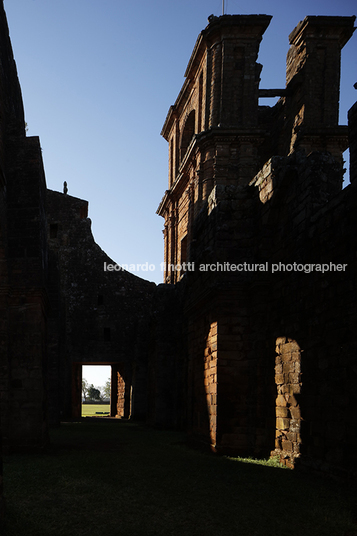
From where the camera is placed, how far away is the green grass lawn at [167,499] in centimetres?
418

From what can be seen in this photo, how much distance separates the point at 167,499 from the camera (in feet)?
16.8

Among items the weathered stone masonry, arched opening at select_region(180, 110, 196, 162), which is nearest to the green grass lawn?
the weathered stone masonry

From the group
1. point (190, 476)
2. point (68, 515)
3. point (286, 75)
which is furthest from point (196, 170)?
point (68, 515)

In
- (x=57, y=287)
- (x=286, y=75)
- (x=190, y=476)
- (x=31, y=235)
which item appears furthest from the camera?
(x=286, y=75)

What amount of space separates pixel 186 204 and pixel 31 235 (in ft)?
46.3

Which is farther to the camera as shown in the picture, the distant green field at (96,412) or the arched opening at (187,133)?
the distant green field at (96,412)

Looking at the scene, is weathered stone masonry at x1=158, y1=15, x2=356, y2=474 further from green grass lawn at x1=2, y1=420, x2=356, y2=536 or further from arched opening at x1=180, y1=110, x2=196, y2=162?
arched opening at x1=180, y1=110, x2=196, y2=162

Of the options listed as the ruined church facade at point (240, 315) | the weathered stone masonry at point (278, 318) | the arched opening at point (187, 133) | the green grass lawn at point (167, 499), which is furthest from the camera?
the arched opening at point (187, 133)

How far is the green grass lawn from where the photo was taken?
Result: 13.7 ft

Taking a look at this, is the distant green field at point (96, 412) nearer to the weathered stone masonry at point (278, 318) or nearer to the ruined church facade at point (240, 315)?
the ruined church facade at point (240, 315)

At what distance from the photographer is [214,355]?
28.4ft

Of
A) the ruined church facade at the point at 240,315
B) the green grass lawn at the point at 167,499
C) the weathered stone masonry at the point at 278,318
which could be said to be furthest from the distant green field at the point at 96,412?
the green grass lawn at the point at 167,499

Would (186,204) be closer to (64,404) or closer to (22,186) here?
(64,404)

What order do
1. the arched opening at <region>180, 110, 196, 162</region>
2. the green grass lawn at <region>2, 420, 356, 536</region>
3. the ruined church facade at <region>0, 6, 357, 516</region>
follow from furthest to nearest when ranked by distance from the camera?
the arched opening at <region>180, 110, 196, 162</region> → the ruined church facade at <region>0, 6, 357, 516</region> → the green grass lawn at <region>2, 420, 356, 536</region>
